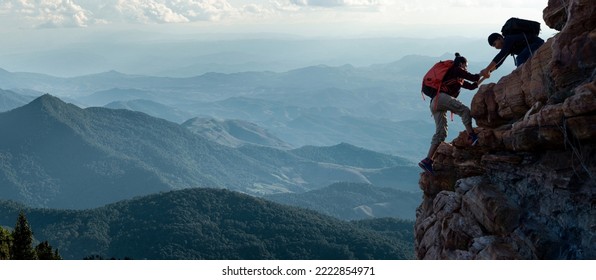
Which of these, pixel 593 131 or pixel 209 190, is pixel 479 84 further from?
pixel 209 190

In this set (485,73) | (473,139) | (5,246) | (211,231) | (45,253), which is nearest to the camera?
(473,139)

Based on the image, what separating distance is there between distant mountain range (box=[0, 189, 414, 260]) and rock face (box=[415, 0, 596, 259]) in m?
110

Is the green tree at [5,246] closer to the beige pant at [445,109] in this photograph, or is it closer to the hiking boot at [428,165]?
the hiking boot at [428,165]

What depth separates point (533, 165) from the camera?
1706 cm

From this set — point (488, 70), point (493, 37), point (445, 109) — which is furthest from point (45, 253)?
point (493, 37)

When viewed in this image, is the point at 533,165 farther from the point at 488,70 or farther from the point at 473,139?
the point at 488,70

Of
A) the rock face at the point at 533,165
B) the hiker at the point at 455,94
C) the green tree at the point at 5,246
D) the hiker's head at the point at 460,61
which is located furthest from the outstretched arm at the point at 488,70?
the green tree at the point at 5,246

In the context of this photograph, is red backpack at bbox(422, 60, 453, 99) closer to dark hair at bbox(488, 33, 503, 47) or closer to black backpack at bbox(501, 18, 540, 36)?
dark hair at bbox(488, 33, 503, 47)

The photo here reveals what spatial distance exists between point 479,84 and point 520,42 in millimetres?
1862

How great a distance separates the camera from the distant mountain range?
136m

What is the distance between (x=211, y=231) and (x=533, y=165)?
464ft

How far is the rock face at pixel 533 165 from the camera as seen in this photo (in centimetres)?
1534

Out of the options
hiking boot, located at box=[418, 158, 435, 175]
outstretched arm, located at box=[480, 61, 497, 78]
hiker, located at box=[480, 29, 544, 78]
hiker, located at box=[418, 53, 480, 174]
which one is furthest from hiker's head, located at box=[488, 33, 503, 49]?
hiking boot, located at box=[418, 158, 435, 175]
